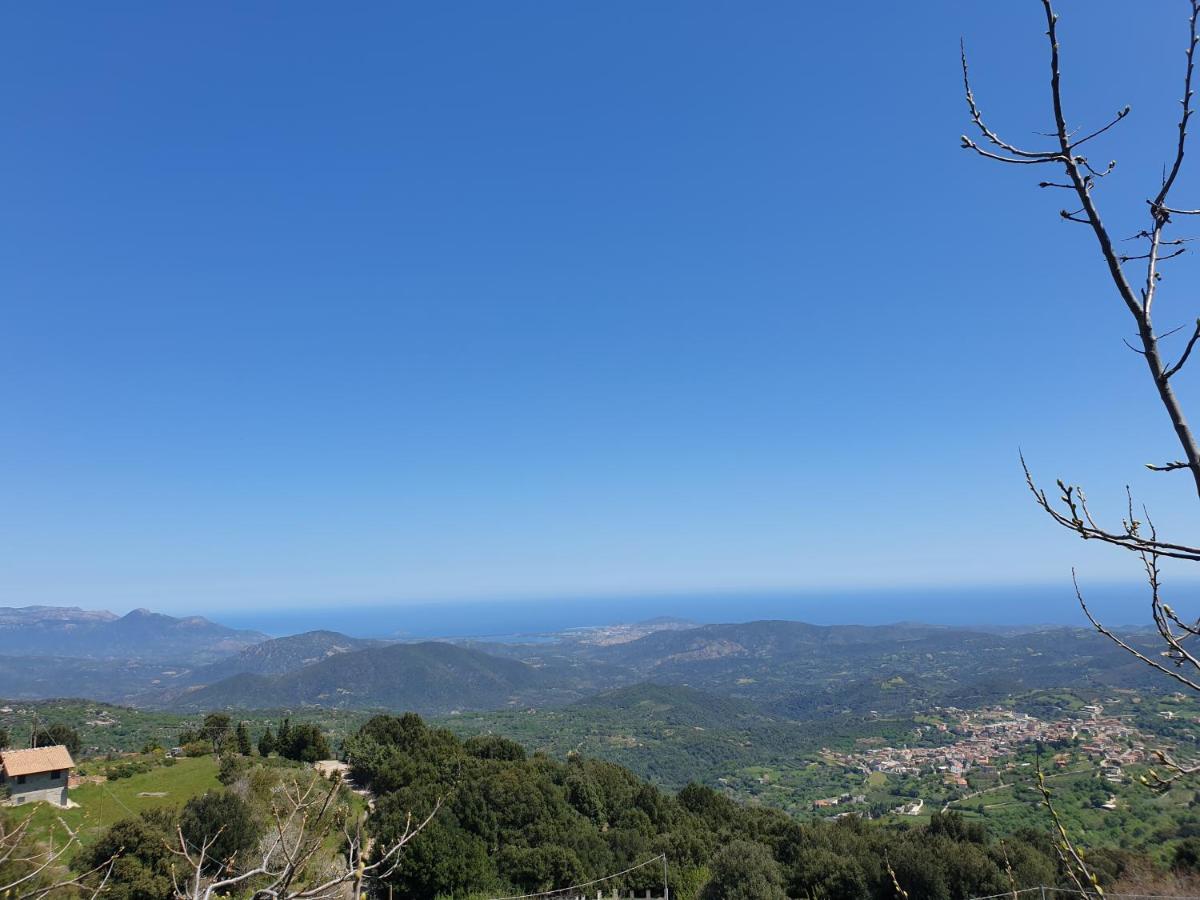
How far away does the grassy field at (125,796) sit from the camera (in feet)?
51.7

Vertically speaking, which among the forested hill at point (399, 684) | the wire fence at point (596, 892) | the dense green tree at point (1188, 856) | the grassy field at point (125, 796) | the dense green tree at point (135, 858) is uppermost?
the dense green tree at point (135, 858)

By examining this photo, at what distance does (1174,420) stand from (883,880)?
1950 cm

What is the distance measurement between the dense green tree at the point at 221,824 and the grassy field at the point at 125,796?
206 centimetres

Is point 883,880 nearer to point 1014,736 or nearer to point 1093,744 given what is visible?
point 1093,744

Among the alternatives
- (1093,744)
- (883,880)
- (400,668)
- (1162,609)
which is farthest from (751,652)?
(1162,609)

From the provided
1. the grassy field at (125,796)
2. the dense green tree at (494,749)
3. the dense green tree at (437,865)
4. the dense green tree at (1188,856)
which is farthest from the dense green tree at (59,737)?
the dense green tree at (1188,856)

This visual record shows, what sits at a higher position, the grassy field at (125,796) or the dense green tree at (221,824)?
the dense green tree at (221,824)

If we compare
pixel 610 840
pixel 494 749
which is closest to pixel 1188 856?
pixel 610 840

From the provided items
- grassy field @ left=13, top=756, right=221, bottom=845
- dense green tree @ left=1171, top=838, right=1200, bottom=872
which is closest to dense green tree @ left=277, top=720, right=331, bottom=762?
grassy field @ left=13, top=756, right=221, bottom=845

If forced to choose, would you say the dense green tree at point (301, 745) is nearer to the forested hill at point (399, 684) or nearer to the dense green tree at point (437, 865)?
the dense green tree at point (437, 865)

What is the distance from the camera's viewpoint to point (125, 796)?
18812mm

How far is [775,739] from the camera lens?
278 feet

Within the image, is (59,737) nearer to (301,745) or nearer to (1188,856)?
(301,745)

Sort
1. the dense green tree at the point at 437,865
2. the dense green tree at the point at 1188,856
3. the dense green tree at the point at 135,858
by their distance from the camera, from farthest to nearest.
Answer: the dense green tree at the point at 1188,856 < the dense green tree at the point at 437,865 < the dense green tree at the point at 135,858
